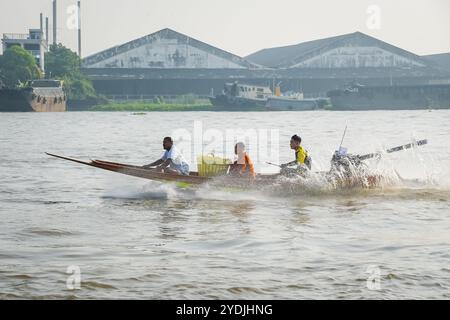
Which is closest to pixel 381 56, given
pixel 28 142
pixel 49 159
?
pixel 28 142

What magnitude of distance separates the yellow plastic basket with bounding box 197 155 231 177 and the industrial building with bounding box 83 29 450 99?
253ft

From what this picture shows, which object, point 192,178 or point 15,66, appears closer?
point 192,178

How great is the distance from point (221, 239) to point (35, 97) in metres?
77.4

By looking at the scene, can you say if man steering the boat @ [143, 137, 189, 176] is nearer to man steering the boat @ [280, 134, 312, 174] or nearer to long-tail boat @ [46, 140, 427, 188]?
long-tail boat @ [46, 140, 427, 188]

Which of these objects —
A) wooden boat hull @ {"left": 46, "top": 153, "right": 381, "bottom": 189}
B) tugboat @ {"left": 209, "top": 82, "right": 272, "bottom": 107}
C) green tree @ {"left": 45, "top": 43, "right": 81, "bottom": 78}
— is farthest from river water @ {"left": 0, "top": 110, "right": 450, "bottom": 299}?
green tree @ {"left": 45, "top": 43, "right": 81, "bottom": 78}

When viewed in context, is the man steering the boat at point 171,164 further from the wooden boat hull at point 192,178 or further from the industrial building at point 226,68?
the industrial building at point 226,68

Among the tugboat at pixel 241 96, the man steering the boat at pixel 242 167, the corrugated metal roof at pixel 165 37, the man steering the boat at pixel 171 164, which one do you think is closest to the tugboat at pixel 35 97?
the corrugated metal roof at pixel 165 37

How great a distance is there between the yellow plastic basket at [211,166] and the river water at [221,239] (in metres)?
0.31

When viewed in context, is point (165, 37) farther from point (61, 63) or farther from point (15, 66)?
point (15, 66)

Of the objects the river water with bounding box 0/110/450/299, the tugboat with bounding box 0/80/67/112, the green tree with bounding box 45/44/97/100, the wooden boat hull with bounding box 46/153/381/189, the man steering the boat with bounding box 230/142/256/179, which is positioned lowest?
the river water with bounding box 0/110/450/299

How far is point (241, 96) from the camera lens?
97625mm

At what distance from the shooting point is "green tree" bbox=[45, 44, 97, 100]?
323ft

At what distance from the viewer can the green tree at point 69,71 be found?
9838 centimetres

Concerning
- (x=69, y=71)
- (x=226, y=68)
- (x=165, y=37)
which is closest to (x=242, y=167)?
(x=165, y=37)
